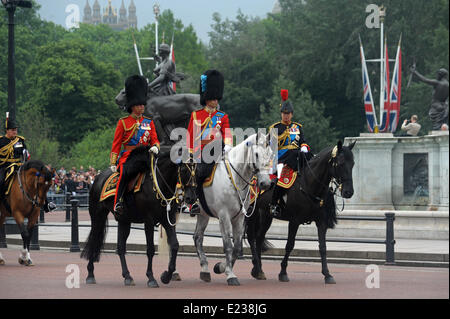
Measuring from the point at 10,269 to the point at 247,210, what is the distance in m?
5.09

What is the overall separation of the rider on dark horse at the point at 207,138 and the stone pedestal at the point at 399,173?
470 inches

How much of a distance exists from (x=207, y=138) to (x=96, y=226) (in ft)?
7.98

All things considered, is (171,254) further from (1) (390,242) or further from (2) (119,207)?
(1) (390,242)

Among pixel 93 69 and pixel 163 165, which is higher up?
pixel 93 69

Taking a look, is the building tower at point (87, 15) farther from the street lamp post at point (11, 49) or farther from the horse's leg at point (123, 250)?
the horse's leg at point (123, 250)

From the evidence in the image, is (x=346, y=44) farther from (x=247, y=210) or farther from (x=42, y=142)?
(x=247, y=210)

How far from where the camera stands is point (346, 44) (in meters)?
71.4

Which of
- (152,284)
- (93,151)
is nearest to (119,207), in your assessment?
(152,284)

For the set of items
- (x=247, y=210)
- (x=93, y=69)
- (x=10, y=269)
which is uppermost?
(x=93, y=69)

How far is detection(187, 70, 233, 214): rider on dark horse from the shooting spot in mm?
14898

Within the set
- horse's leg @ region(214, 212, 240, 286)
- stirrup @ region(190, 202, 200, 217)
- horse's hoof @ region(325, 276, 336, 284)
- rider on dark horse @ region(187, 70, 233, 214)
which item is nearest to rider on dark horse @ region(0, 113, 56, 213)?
rider on dark horse @ region(187, 70, 233, 214)

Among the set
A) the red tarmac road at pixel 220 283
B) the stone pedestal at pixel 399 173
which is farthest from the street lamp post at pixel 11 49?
the stone pedestal at pixel 399 173

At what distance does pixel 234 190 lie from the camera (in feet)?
48.7
